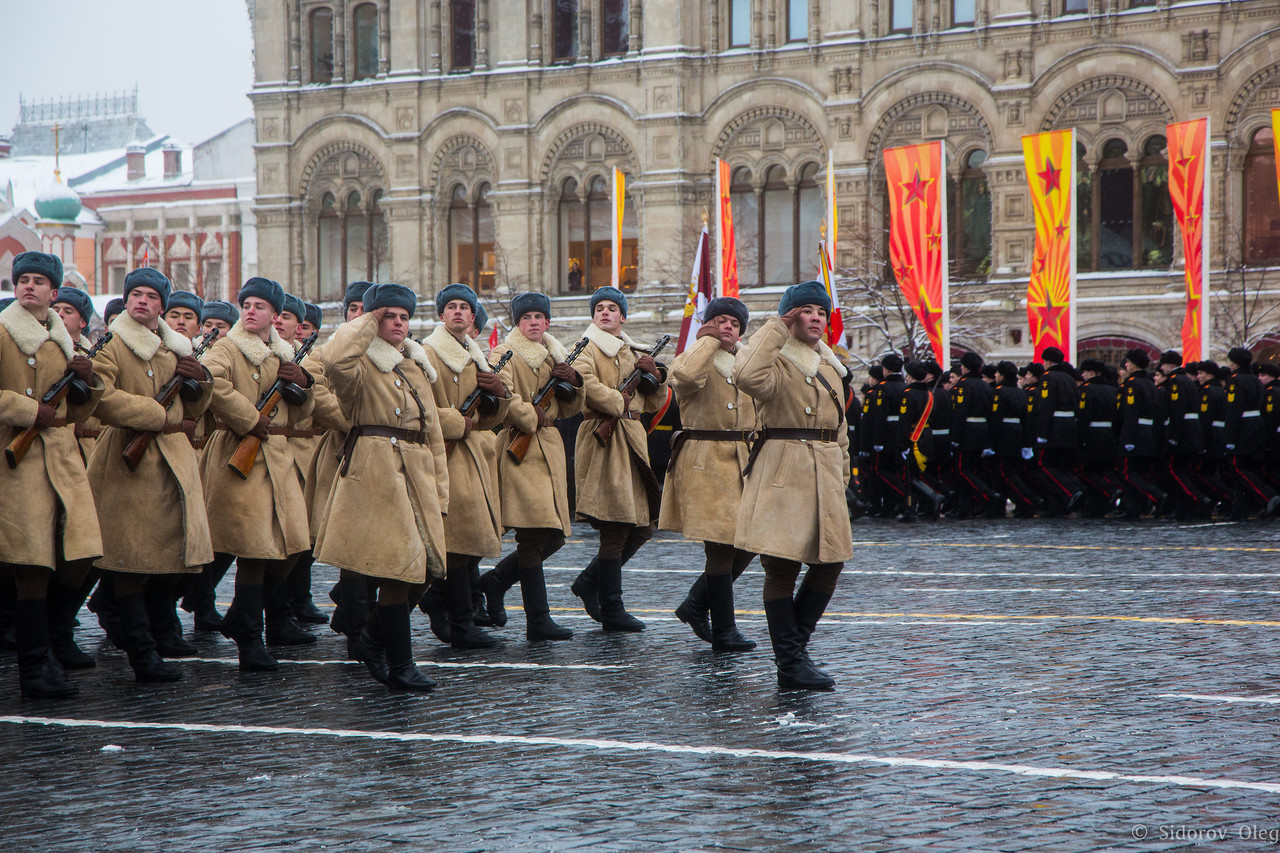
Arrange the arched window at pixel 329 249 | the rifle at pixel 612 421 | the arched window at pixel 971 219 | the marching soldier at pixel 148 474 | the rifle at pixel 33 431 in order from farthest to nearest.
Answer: the arched window at pixel 329 249, the arched window at pixel 971 219, the rifle at pixel 612 421, the marching soldier at pixel 148 474, the rifle at pixel 33 431

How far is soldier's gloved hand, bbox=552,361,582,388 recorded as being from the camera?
29.8 feet

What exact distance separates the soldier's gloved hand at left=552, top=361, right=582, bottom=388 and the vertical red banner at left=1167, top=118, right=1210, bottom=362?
13002mm

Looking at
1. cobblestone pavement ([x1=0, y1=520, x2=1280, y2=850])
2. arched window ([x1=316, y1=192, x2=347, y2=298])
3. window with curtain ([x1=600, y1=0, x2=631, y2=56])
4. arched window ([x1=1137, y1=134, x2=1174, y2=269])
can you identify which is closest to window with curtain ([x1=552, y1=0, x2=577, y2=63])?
window with curtain ([x1=600, y1=0, x2=631, y2=56])

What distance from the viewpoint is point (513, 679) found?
305 inches

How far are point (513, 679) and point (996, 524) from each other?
35.5 feet

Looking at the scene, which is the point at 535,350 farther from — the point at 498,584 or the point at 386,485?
the point at 386,485

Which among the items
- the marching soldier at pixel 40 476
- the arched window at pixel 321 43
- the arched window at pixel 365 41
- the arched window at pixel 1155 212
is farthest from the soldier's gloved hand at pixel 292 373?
the arched window at pixel 321 43

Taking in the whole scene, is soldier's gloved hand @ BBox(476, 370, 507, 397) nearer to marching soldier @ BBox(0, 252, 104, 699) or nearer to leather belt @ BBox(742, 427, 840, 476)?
leather belt @ BBox(742, 427, 840, 476)

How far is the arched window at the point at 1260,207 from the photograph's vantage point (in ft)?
96.7

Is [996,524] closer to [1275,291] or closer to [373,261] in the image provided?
[1275,291]

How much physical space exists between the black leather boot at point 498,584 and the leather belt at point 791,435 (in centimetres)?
217

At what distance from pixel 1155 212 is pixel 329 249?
750 inches

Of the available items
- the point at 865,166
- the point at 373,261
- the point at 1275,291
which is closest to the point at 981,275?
the point at 865,166

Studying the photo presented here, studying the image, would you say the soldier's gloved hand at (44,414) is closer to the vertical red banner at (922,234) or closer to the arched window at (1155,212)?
the vertical red banner at (922,234)
